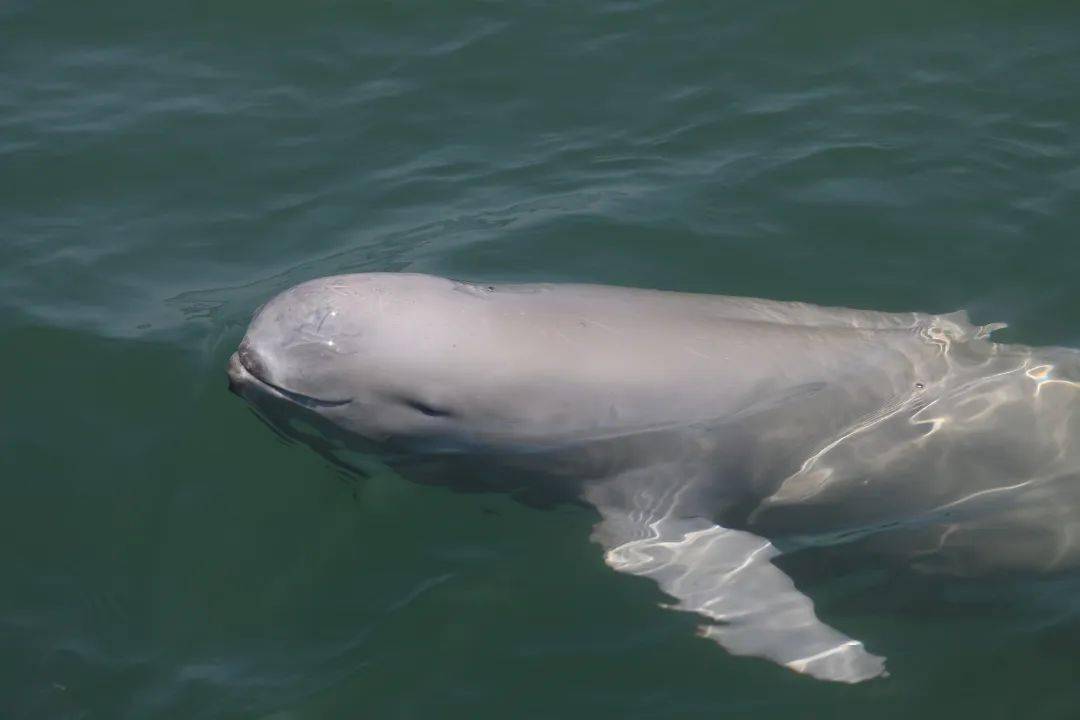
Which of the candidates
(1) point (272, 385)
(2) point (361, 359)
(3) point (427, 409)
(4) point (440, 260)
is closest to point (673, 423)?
(3) point (427, 409)

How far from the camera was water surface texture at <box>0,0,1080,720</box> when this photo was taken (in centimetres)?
747

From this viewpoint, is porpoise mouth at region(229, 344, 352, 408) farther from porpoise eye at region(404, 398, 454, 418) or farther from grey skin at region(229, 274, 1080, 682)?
porpoise eye at region(404, 398, 454, 418)

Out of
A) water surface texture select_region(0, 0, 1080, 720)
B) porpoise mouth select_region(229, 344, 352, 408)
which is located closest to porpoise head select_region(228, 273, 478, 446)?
porpoise mouth select_region(229, 344, 352, 408)

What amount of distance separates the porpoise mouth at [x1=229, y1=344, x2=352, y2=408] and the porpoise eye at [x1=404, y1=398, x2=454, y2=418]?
349mm

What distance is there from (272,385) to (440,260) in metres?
3.36

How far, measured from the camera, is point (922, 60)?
1309cm

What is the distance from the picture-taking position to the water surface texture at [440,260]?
747 cm

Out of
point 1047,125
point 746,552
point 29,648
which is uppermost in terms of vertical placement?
Result: point 1047,125

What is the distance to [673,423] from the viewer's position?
805 cm

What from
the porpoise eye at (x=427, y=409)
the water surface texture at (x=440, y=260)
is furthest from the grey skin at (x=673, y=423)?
the water surface texture at (x=440, y=260)

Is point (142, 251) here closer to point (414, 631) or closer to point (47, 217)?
point (47, 217)

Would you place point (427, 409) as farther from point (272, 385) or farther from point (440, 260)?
point (440, 260)

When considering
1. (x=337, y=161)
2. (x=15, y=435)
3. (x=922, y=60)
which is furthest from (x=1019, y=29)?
(x=15, y=435)

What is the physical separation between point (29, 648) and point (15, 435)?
80.1 inches
